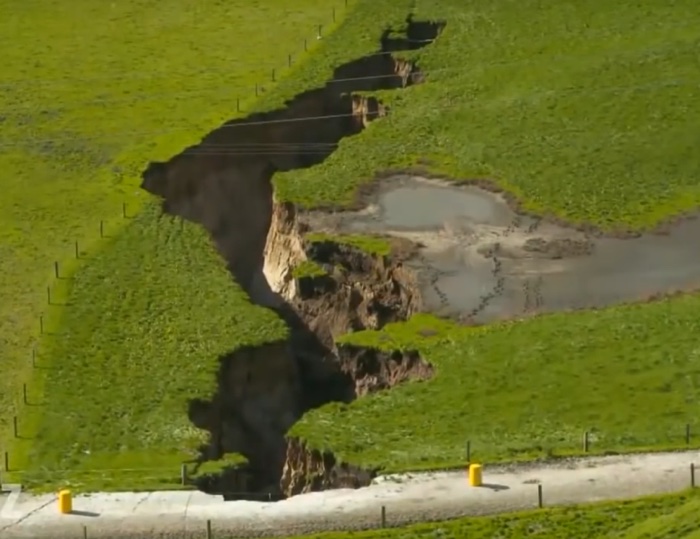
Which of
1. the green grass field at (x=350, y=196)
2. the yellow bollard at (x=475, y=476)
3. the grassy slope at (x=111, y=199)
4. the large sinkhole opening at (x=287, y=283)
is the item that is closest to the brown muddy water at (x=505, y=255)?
the green grass field at (x=350, y=196)

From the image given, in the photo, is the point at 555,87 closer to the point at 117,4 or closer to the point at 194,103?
the point at 194,103

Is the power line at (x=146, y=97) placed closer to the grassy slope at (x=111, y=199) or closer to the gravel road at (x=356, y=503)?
the grassy slope at (x=111, y=199)

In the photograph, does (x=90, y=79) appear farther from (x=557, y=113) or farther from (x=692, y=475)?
(x=692, y=475)

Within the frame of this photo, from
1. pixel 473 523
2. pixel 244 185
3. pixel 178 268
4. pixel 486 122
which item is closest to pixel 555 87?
pixel 486 122

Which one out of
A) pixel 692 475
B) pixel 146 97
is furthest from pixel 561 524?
pixel 146 97

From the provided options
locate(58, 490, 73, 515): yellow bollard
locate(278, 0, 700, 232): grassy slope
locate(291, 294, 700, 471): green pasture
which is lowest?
locate(58, 490, 73, 515): yellow bollard

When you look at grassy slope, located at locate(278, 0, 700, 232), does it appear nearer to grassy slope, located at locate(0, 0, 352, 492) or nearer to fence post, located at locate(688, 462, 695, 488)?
grassy slope, located at locate(0, 0, 352, 492)

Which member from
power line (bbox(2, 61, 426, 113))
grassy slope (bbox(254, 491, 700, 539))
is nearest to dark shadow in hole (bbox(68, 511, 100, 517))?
grassy slope (bbox(254, 491, 700, 539))
